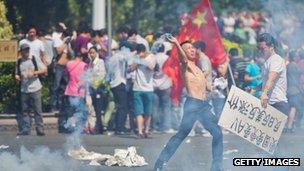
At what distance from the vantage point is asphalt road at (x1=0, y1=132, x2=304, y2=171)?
1402 centimetres

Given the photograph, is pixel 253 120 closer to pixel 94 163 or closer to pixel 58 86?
pixel 94 163

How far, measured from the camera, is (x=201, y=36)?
18.0 metres

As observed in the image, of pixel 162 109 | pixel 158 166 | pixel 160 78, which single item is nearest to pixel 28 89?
pixel 160 78

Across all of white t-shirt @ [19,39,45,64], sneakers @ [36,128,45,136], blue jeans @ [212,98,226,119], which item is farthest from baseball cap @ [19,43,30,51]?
blue jeans @ [212,98,226,119]

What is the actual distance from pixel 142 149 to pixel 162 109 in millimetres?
2797

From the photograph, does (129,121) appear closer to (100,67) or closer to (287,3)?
(100,67)

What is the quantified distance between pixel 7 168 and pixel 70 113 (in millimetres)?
5256

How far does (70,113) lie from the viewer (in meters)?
18.5

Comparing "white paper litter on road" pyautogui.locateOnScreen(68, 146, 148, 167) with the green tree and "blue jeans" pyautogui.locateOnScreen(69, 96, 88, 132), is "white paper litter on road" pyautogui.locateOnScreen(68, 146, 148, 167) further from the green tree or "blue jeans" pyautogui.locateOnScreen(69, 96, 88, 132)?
the green tree

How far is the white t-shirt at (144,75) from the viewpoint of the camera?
711 inches

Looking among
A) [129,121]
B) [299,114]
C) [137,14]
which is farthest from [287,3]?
[137,14]

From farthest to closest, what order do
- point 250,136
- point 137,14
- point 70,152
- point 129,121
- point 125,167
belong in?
point 137,14 < point 129,121 < point 70,152 < point 125,167 < point 250,136

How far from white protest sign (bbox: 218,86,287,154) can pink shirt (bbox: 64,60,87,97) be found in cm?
551

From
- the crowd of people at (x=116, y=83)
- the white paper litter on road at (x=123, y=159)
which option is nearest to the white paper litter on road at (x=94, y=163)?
the white paper litter on road at (x=123, y=159)
